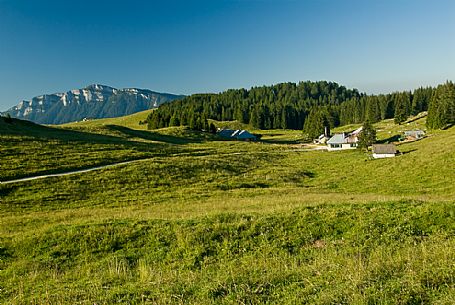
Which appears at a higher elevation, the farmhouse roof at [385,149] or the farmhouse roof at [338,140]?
the farmhouse roof at [338,140]

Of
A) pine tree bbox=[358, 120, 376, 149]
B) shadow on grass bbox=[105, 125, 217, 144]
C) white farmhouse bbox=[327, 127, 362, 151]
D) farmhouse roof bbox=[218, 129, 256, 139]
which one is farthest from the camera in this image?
farmhouse roof bbox=[218, 129, 256, 139]

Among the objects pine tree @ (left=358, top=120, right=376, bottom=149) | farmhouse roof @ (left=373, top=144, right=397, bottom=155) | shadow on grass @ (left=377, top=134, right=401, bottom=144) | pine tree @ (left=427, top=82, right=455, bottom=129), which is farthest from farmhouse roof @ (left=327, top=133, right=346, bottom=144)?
pine tree @ (left=427, top=82, right=455, bottom=129)

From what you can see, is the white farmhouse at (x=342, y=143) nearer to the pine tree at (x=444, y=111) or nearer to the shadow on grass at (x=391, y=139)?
the shadow on grass at (x=391, y=139)

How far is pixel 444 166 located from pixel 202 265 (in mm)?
39462

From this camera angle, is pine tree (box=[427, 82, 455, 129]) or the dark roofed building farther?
the dark roofed building

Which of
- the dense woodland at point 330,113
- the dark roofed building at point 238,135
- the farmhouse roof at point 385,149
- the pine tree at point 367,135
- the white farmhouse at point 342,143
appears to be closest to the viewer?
the farmhouse roof at point 385,149

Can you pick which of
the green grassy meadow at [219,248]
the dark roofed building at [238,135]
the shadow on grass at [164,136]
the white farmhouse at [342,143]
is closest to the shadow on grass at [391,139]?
the white farmhouse at [342,143]

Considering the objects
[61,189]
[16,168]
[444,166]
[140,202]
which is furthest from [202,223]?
[444,166]

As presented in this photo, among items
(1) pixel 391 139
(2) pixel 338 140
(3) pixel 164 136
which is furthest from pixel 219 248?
(1) pixel 391 139

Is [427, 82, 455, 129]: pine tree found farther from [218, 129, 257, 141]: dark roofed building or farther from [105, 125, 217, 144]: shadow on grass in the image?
[105, 125, 217, 144]: shadow on grass

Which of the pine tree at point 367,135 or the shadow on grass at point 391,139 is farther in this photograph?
the shadow on grass at point 391,139

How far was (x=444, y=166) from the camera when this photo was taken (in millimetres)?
40406

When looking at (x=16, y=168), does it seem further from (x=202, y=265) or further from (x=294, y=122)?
(x=294, y=122)

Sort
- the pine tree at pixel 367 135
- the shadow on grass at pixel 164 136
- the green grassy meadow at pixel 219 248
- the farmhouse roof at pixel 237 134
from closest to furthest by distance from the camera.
A: the green grassy meadow at pixel 219 248 < the pine tree at pixel 367 135 < the shadow on grass at pixel 164 136 < the farmhouse roof at pixel 237 134
